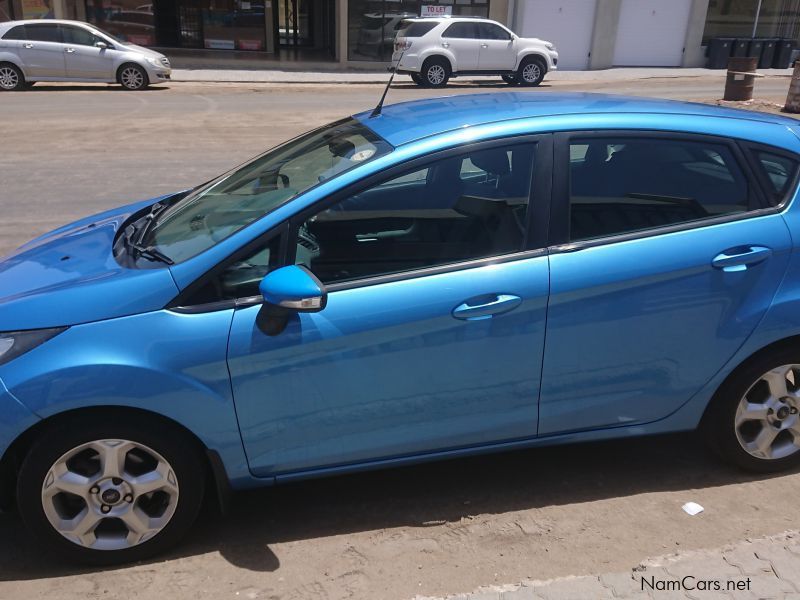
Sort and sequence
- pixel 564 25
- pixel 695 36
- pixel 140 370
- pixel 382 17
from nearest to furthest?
pixel 140 370, pixel 382 17, pixel 564 25, pixel 695 36

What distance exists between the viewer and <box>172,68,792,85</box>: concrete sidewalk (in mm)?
22625

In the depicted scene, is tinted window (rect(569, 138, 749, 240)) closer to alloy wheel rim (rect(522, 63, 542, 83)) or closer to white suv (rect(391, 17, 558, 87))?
white suv (rect(391, 17, 558, 87))

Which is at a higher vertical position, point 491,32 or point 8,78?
point 491,32

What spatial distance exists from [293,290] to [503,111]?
4.38ft

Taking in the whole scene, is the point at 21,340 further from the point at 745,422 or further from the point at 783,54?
the point at 783,54

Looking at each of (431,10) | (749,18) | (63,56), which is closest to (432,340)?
(63,56)

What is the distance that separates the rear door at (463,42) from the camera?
68.8 feet

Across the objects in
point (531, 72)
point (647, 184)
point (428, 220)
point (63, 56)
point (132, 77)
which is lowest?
point (132, 77)

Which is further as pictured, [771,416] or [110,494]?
[771,416]

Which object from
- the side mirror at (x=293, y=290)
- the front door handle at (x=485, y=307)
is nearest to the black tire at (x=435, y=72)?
the front door handle at (x=485, y=307)

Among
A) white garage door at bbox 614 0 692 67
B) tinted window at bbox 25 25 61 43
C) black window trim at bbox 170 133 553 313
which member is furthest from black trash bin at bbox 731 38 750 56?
black window trim at bbox 170 133 553 313

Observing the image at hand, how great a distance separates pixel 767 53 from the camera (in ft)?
90.4

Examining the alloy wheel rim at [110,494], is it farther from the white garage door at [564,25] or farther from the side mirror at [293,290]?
the white garage door at [564,25]

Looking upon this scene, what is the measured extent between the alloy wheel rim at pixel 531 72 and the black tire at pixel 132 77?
1058 centimetres
